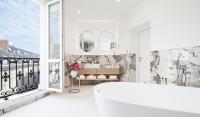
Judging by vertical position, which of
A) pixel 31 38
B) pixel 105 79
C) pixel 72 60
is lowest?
pixel 105 79

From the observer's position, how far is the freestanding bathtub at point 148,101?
1.21 m

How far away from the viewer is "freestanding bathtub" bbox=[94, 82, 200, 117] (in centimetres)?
121

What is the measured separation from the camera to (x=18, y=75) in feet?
11.7

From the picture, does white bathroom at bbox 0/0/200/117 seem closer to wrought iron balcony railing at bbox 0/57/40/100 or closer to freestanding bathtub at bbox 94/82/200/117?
freestanding bathtub at bbox 94/82/200/117

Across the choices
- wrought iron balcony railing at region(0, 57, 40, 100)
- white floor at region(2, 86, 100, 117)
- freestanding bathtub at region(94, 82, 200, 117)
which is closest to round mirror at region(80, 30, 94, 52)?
wrought iron balcony railing at region(0, 57, 40, 100)

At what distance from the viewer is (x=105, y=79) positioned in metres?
5.45

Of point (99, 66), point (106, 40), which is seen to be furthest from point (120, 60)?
point (106, 40)

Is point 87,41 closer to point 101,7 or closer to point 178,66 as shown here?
point 101,7

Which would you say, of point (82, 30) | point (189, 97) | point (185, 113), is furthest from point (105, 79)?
point (185, 113)

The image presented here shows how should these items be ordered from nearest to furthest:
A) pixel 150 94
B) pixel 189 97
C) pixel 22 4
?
pixel 189 97 < pixel 150 94 < pixel 22 4

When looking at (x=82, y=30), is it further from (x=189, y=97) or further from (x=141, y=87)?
(x=189, y=97)

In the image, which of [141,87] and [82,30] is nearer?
[141,87]

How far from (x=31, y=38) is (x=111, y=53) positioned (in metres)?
2.75

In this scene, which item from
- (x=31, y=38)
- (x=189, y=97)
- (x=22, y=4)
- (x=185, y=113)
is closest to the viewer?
(x=185, y=113)
